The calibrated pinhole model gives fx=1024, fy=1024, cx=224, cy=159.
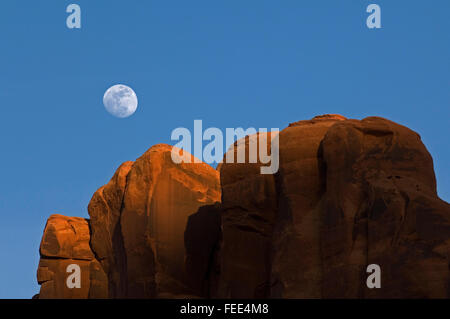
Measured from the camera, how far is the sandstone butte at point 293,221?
88.7ft

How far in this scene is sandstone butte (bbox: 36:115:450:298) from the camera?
27047 mm

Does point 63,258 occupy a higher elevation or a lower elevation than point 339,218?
lower

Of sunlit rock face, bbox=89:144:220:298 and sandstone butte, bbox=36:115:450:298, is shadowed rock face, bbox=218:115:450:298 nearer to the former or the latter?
sandstone butte, bbox=36:115:450:298

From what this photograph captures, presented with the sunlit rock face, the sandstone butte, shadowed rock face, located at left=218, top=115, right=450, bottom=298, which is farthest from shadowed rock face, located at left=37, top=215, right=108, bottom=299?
shadowed rock face, located at left=218, top=115, right=450, bottom=298

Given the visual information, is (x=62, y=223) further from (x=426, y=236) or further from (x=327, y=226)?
(x=426, y=236)

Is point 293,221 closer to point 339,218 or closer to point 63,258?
point 339,218

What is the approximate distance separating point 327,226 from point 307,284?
174 centimetres

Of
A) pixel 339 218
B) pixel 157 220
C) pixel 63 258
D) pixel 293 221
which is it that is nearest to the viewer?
pixel 339 218

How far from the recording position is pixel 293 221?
1187 inches

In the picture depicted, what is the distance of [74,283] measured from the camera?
4525cm

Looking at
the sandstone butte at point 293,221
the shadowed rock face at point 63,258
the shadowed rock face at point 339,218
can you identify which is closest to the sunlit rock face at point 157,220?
the sandstone butte at point 293,221

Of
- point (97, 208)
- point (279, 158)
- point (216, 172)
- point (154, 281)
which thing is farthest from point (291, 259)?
point (97, 208)

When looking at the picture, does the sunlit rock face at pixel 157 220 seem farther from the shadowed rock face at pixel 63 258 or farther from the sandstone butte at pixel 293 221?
the shadowed rock face at pixel 63 258

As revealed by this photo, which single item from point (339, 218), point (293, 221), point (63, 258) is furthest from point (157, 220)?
point (63, 258)
